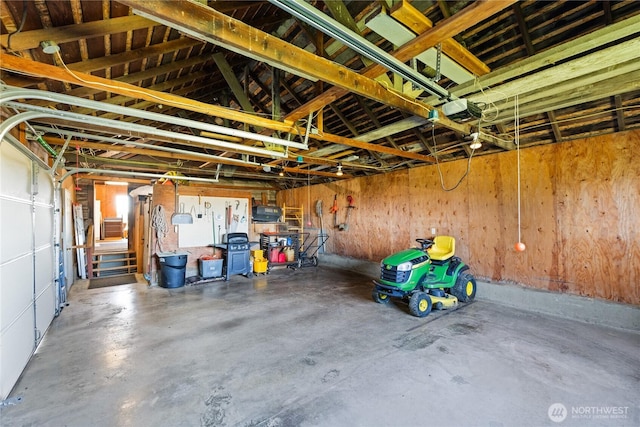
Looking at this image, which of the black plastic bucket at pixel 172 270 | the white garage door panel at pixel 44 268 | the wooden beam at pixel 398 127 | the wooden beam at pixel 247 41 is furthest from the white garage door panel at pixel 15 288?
the wooden beam at pixel 398 127

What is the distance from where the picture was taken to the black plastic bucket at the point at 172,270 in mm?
5742

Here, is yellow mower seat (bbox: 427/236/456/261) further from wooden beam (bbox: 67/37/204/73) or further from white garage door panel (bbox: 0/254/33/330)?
white garage door panel (bbox: 0/254/33/330)

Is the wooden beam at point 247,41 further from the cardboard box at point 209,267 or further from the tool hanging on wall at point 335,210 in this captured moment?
the tool hanging on wall at point 335,210

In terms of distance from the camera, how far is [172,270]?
5781 millimetres

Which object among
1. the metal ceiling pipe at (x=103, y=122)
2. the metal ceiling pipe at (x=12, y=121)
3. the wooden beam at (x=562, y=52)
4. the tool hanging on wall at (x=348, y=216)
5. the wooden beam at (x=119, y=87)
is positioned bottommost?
the tool hanging on wall at (x=348, y=216)

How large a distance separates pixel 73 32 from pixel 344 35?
7.25 feet

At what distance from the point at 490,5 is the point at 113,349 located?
4642 millimetres

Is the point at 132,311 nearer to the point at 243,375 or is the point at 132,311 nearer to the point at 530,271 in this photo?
the point at 243,375

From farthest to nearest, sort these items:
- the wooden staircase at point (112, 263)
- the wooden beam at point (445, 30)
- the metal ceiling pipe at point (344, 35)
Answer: the wooden staircase at point (112, 263), the wooden beam at point (445, 30), the metal ceiling pipe at point (344, 35)

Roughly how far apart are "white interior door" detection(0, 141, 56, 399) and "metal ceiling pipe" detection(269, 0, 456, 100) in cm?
264

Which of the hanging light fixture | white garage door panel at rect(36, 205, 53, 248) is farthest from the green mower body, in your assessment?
white garage door panel at rect(36, 205, 53, 248)

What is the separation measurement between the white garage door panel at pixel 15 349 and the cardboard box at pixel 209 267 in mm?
3478

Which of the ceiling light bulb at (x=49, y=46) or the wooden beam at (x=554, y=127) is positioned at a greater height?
the ceiling light bulb at (x=49, y=46)

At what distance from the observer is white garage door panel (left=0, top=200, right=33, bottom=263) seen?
7.39 feet
